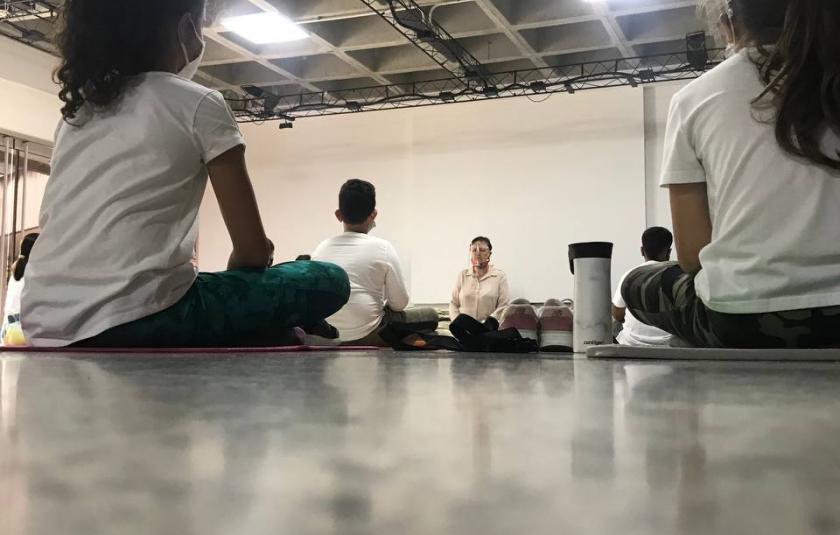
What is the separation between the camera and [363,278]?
10.5ft

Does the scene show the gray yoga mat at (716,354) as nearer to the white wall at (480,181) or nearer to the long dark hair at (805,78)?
the long dark hair at (805,78)

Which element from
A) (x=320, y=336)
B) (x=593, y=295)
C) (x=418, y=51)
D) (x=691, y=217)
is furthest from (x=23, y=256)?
(x=418, y=51)

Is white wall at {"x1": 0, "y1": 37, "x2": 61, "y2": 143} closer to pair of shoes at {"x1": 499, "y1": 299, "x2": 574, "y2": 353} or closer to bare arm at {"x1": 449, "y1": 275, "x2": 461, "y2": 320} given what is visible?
bare arm at {"x1": 449, "y1": 275, "x2": 461, "y2": 320}

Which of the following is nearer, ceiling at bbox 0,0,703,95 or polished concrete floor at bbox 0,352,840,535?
polished concrete floor at bbox 0,352,840,535

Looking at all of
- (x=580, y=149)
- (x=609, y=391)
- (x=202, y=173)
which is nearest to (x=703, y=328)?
(x=609, y=391)

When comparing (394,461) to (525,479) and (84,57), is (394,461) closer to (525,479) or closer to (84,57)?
(525,479)

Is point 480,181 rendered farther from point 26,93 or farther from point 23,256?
point 23,256

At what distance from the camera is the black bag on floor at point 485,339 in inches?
58.4

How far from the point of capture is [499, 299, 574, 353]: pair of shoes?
187 centimetres

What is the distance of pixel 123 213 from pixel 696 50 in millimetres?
5355

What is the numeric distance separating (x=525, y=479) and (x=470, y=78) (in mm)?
6625

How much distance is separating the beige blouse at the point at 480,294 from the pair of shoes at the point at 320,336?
4.18 meters

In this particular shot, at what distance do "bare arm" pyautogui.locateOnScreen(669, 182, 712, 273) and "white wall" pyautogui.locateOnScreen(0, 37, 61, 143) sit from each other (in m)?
5.64

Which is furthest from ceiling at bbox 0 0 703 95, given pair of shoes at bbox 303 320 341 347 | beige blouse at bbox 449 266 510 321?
pair of shoes at bbox 303 320 341 347
